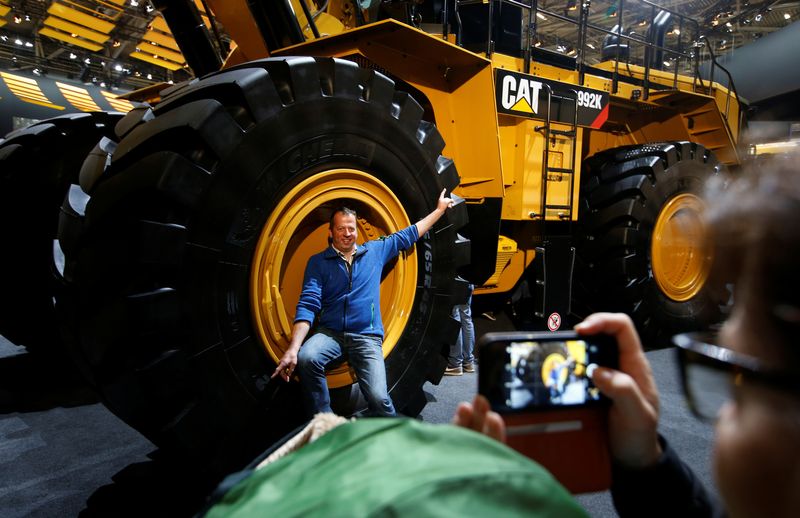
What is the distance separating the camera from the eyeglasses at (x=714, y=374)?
512 millimetres

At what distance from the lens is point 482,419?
80 cm

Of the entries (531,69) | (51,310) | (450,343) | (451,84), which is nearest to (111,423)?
(51,310)

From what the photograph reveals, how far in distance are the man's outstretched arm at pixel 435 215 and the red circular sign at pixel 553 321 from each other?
1.93 meters

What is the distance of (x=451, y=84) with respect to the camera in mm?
3467

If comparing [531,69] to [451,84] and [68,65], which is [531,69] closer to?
[451,84]

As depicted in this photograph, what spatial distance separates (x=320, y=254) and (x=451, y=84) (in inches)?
64.6

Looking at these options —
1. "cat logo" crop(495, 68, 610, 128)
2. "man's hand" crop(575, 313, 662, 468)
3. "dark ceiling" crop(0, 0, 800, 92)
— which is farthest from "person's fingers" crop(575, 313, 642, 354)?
"dark ceiling" crop(0, 0, 800, 92)

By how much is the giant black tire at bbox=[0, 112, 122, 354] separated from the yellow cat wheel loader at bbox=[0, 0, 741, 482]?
1.09m

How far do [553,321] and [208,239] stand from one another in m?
3.20

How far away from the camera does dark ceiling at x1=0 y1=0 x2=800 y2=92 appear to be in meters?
11.2

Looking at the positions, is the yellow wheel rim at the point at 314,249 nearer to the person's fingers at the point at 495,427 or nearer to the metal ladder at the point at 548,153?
the person's fingers at the point at 495,427

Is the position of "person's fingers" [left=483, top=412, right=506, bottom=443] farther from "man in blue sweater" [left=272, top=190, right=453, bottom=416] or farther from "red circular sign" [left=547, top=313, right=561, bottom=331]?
"red circular sign" [left=547, top=313, right=561, bottom=331]

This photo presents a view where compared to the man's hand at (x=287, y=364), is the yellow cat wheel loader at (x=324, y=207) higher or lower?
higher

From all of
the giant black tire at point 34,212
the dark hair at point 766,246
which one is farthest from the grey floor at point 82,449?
the dark hair at point 766,246
